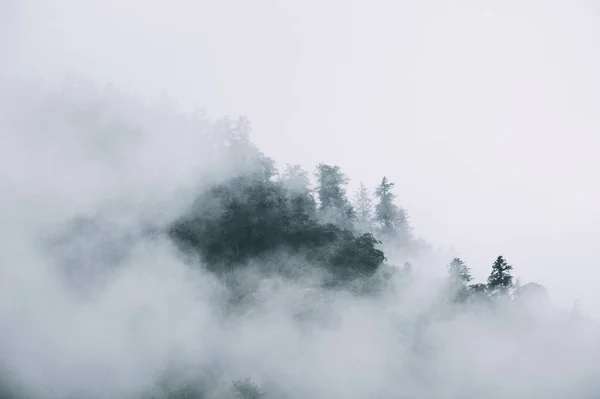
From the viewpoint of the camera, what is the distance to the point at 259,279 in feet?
130

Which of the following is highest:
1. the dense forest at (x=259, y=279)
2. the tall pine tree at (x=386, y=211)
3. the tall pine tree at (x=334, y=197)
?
the tall pine tree at (x=386, y=211)

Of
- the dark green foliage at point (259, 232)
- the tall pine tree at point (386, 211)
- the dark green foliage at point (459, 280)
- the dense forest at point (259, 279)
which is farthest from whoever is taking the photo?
the tall pine tree at point (386, 211)

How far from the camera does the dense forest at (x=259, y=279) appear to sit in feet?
123

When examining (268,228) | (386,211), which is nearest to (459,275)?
(386,211)

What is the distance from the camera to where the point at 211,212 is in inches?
1578

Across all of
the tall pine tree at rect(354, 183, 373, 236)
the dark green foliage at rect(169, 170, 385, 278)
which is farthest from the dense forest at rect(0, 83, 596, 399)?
the tall pine tree at rect(354, 183, 373, 236)

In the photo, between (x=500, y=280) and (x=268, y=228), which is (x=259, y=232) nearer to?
(x=268, y=228)

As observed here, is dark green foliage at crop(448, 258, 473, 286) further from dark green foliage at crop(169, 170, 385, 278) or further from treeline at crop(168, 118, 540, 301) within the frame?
dark green foliage at crop(169, 170, 385, 278)

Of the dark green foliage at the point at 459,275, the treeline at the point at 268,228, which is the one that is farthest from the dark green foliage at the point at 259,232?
the dark green foliage at the point at 459,275

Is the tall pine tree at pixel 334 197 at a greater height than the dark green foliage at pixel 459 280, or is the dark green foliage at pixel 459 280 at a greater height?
the tall pine tree at pixel 334 197

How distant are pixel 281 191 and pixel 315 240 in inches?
203

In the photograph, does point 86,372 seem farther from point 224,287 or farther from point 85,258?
point 224,287

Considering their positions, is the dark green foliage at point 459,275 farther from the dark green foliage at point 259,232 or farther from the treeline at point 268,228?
the dark green foliage at point 259,232

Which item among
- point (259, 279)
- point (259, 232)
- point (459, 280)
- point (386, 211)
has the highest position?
point (386, 211)
